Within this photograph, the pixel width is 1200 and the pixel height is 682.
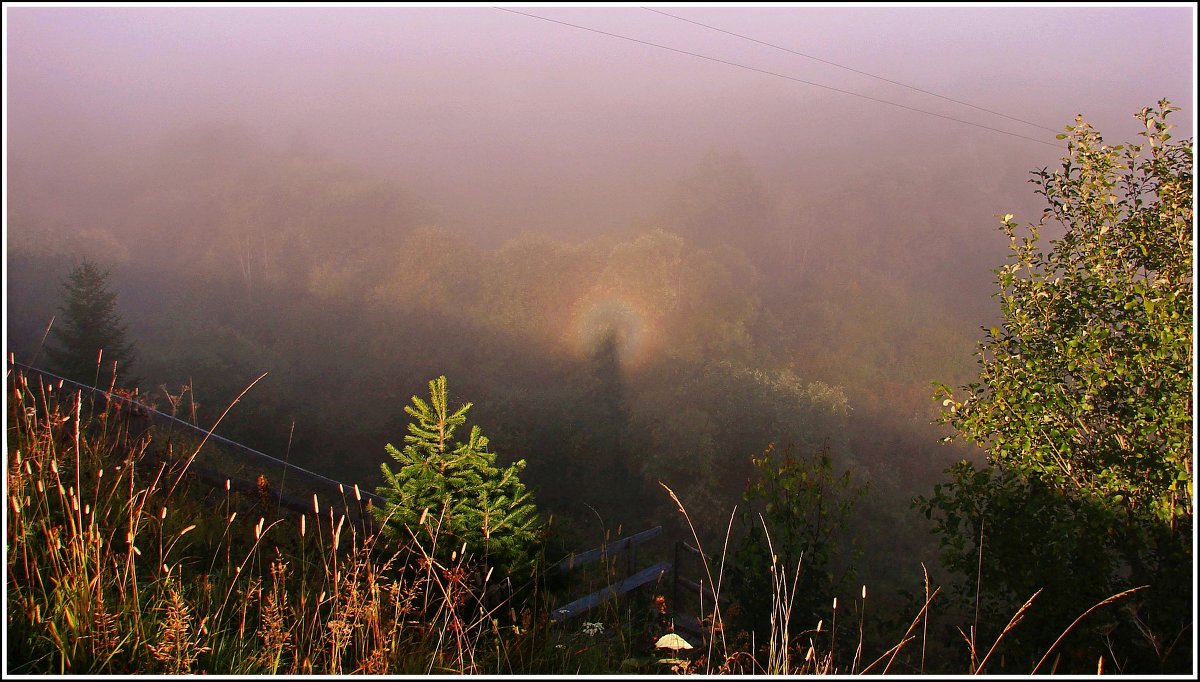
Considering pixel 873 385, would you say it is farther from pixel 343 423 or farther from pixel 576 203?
pixel 343 423

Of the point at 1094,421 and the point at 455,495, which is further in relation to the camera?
the point at 1094,421

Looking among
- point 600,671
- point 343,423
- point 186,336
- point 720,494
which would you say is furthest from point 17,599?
point 186,336

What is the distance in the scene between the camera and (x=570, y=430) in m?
27.5

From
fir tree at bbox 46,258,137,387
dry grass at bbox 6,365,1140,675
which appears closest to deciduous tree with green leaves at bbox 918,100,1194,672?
dry grass at bbox 6,365,1140,675

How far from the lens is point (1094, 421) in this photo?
240 inches

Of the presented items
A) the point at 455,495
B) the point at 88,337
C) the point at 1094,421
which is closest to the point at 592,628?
the point at 455,495

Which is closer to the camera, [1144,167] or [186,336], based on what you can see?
[1144,167]

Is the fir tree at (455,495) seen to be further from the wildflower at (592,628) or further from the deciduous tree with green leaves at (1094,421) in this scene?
the deciduous tree with green leaves at (1094,421)

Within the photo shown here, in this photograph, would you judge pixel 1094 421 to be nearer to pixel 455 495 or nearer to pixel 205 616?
pixel 455 495

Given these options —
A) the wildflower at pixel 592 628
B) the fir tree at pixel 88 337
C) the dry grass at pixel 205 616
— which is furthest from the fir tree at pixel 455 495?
the fir tree at pixel 88 337

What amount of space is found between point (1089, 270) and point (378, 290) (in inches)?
1566

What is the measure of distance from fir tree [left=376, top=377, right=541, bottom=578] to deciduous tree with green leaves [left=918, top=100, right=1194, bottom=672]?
11.6 ft

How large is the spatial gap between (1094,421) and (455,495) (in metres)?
5.59

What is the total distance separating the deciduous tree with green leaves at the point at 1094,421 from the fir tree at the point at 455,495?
11.6 ft
